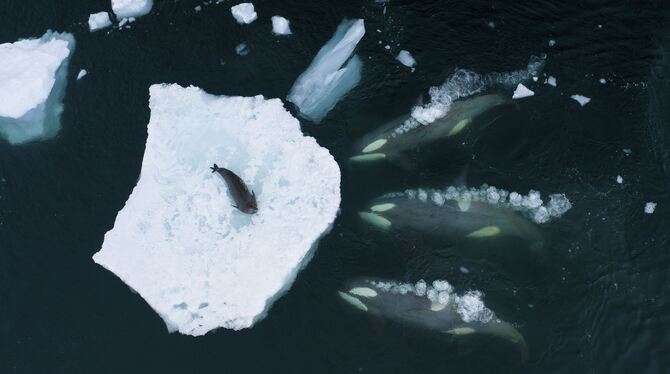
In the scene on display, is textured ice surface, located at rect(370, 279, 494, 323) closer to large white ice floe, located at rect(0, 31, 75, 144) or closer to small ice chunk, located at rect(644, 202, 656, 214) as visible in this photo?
small ice chunk, located at rect(644, 202, 656, 214)

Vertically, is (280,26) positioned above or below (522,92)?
above

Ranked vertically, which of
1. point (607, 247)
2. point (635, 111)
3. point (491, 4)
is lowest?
point (607, 247)

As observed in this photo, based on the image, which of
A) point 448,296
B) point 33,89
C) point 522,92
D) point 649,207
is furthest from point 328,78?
point 649,207

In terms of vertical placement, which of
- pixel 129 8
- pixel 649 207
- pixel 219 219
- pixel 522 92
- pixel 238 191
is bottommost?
pixel 219 219

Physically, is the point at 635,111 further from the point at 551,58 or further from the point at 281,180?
the point at 281,180

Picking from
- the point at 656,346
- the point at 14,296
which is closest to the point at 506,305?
the point at 656,346

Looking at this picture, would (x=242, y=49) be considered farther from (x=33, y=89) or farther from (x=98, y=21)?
(x=33, y=89)
